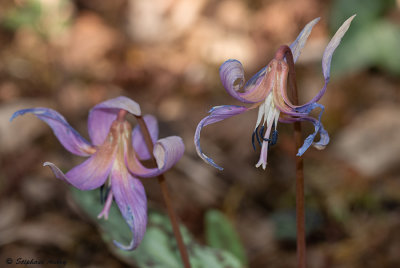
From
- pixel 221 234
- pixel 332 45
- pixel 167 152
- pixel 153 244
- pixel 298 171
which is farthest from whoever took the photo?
pixel 221 234

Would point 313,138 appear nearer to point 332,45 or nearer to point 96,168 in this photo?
point 332,45

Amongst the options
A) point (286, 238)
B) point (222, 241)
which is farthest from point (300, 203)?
point (286, 238)

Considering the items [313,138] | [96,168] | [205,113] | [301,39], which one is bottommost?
[205,113]

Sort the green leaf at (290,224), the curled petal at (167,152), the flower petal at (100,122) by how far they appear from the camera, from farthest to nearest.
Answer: the green leaf at (290,224), the flower petal at (100,122), the curled petal at (167,152)

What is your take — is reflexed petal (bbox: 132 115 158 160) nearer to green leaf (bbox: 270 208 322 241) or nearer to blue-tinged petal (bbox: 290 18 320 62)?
blue-tinged petal (bbox: 290 18 320 62)

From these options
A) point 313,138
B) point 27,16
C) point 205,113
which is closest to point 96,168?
point 313,138

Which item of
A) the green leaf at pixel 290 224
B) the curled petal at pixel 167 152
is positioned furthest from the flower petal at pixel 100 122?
the green leaf at pixel 290 224

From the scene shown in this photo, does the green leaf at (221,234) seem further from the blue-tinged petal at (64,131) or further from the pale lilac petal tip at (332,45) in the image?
the pale lilac petal tip at (332,45)
